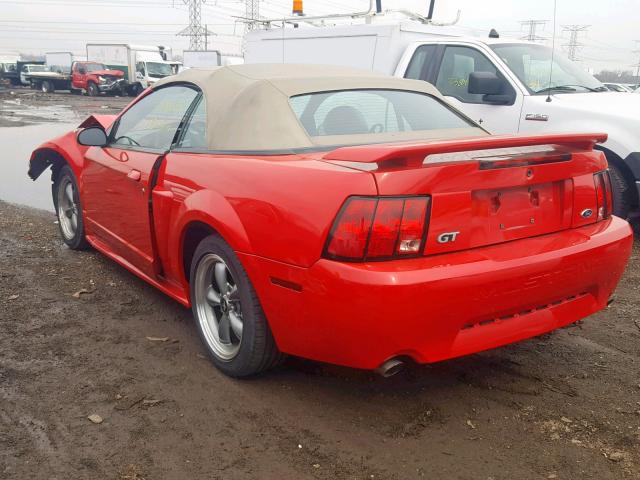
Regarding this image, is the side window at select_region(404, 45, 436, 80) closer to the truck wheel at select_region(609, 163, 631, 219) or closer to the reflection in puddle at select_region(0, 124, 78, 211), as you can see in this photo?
the truck wheel at select_region(609, 163, 631, 219)

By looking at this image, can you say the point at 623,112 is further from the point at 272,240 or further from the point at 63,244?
the point at 63,244

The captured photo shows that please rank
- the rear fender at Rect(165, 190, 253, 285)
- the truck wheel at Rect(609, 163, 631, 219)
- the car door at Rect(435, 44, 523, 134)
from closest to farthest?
the rear fender at Rect(165, 190, 253, 285) < the truck wheel at Rect(609, 163, 631, 219) < the car door at Rect(435, 44, 523, 134)

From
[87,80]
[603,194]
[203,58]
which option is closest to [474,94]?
[603,194]

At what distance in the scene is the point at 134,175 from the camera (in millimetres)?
3785

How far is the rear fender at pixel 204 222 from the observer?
9.24ft

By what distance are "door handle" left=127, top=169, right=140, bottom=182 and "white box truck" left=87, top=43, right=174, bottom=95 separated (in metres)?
37.0

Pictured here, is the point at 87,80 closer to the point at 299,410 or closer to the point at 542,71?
the point at 542,71

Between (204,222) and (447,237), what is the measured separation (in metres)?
1.20

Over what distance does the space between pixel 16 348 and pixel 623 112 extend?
5186 millimetres

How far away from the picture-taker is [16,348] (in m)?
3.47

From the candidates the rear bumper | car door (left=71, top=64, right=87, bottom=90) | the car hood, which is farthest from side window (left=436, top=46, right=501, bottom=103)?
car door (left=71, top=64, right=87, bottom=90)

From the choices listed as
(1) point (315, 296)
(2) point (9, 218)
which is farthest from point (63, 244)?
(1) point (315, 296)

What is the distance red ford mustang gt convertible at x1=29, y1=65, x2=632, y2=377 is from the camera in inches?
94.8

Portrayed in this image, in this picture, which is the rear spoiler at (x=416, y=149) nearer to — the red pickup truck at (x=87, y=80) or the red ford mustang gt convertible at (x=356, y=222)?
the red ford mustang gt convertible at (x=356, y=222)
